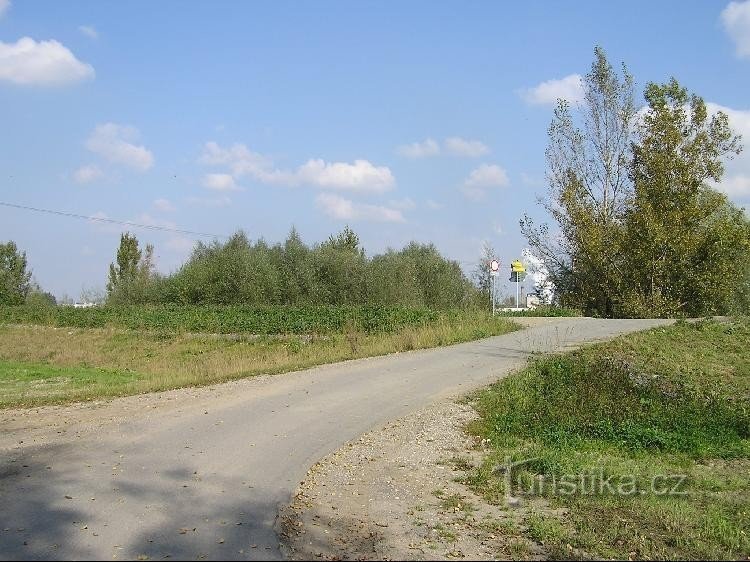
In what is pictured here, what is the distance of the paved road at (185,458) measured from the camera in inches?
219

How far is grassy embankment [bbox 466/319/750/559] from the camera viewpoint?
20.9 ft

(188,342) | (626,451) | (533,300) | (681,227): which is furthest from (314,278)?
(626,451)

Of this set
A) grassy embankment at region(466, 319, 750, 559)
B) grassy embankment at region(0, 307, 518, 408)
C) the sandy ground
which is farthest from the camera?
grassy embankment at region(0, 307, 518, 408)

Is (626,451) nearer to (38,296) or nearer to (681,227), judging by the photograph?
(681,227)

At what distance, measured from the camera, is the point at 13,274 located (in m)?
67.3

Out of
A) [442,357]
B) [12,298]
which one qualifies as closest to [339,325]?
[442,357]

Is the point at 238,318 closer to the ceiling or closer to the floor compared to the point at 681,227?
closer to the floor

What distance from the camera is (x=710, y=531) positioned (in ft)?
21.2

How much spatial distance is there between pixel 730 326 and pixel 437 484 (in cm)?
1606

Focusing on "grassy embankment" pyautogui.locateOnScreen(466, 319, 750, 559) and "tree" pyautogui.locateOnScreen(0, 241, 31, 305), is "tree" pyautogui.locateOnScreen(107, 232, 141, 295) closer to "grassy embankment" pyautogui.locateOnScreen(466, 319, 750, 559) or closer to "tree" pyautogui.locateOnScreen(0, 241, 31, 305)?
"tree" pyautogui.locateOnScreen(0, 241, 31, 305)

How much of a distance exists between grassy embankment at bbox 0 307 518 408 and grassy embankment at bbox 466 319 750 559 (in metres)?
6.30

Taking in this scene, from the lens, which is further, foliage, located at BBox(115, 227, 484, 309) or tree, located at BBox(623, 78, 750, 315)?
foliage, located at BBox(115, 227, 484, 309)

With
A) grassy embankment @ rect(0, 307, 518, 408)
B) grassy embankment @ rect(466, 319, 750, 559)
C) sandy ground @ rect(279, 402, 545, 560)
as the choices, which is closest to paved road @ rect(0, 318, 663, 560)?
sandy ground @ rect(279, 402, 545, 560)

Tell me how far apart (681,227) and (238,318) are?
23.6 metres
